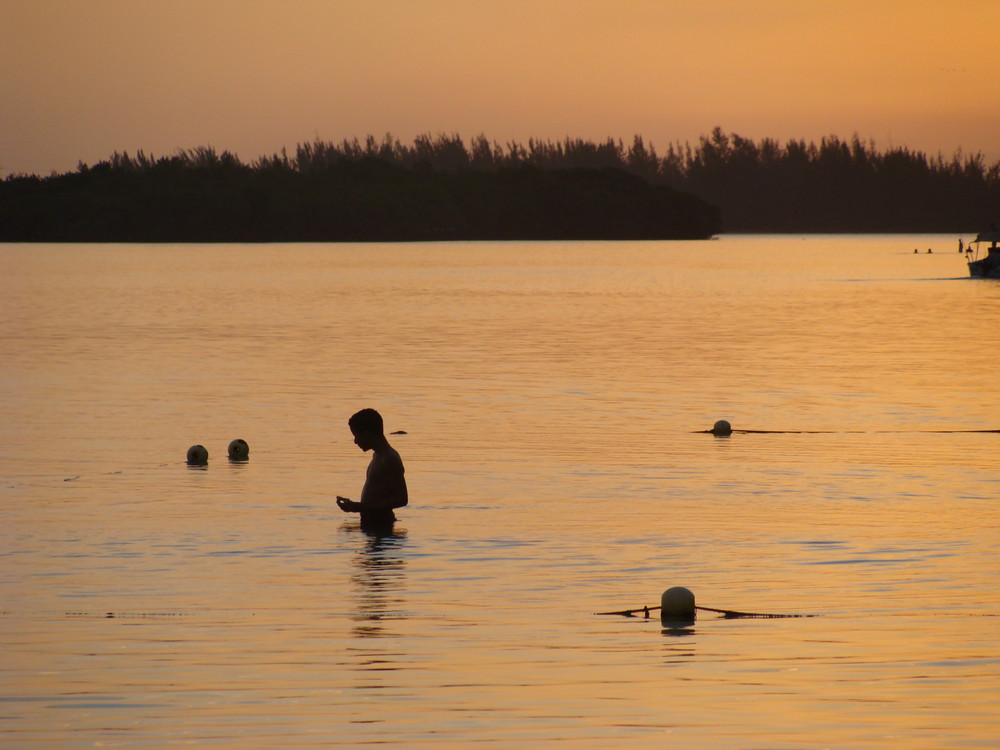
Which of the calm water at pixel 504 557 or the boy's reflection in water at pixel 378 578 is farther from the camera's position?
the boy's reflection in water at pixel 378 578

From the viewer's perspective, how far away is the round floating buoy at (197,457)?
27234mm

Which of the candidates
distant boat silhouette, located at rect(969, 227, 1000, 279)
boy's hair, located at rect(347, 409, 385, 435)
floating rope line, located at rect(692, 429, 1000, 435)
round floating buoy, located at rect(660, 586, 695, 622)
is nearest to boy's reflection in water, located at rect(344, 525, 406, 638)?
boy's hair, located at rect(347, 409, 385, 435)

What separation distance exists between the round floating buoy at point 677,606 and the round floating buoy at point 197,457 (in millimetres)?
14123

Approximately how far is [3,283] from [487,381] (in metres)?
101

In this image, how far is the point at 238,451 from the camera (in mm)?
27672

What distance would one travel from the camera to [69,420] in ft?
113

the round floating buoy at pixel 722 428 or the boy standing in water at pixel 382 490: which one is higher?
the round floating buoy at pixel 722 428

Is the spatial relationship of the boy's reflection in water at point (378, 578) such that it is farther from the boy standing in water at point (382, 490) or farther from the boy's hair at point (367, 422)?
the boy's hair at point (367, 422)

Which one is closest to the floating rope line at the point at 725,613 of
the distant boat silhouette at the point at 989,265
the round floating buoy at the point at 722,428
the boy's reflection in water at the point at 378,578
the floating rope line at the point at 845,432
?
the boy's reflection in water at the point at 378,578

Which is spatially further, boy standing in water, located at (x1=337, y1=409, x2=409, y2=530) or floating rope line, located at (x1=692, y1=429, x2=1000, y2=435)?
floating rope line, located at (x1=692, y1=429, x2=1000, y2=435)

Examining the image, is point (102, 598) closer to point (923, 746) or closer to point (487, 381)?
point (923, 746)

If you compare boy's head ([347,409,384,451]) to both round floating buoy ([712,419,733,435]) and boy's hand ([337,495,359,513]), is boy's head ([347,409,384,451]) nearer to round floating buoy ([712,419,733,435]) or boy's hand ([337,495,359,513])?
boy's hand ([337,495,359,513])

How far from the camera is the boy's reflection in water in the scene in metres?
15.1

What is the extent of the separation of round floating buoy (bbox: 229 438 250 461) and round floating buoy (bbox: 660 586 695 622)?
1420cm
